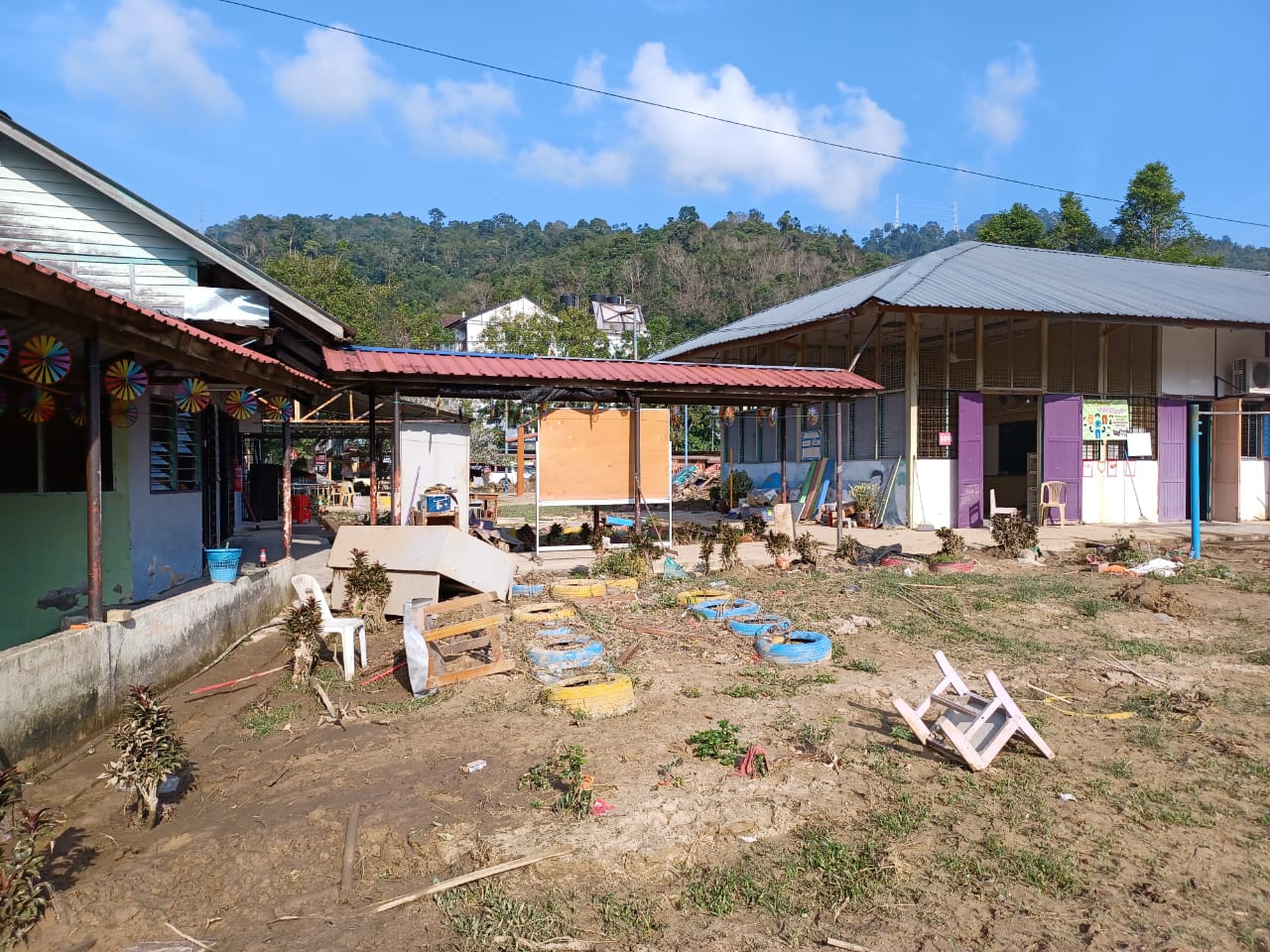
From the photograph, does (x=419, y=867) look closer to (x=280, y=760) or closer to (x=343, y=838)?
(x=343, y=838)

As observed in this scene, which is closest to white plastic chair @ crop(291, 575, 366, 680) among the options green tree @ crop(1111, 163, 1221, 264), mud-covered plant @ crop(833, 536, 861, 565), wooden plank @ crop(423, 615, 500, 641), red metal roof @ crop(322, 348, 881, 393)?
wooden plank @ crop(423, 615, 500, 641)

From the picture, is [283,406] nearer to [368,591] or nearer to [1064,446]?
[368,591]

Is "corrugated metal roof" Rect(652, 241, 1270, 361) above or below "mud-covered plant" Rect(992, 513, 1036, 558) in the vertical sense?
above

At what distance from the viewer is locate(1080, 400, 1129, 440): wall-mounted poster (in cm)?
1959

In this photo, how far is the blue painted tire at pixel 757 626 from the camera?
7975mm

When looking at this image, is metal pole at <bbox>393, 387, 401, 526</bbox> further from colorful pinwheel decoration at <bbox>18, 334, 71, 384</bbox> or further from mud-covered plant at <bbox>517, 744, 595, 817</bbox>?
mud-covered plant at <bbox>517, 744, 595, 817</bbox>

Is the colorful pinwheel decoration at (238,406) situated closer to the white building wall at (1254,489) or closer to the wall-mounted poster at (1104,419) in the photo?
the wall-mounted poster at (1104,419)

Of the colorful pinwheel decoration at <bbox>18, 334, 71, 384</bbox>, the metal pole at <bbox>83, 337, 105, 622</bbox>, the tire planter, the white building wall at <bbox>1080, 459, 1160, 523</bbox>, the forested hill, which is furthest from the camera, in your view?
the forested hill

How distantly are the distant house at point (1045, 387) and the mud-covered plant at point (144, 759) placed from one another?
14.9 meters

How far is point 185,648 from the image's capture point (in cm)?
697

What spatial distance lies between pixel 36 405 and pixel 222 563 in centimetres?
214

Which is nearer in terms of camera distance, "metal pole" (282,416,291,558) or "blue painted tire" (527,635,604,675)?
"blue painted tire" (527,635,604,675)

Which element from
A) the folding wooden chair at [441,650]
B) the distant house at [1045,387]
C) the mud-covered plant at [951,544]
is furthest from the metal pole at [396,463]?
the distant house at [1045,387]

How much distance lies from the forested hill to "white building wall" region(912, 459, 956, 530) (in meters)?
26.6
